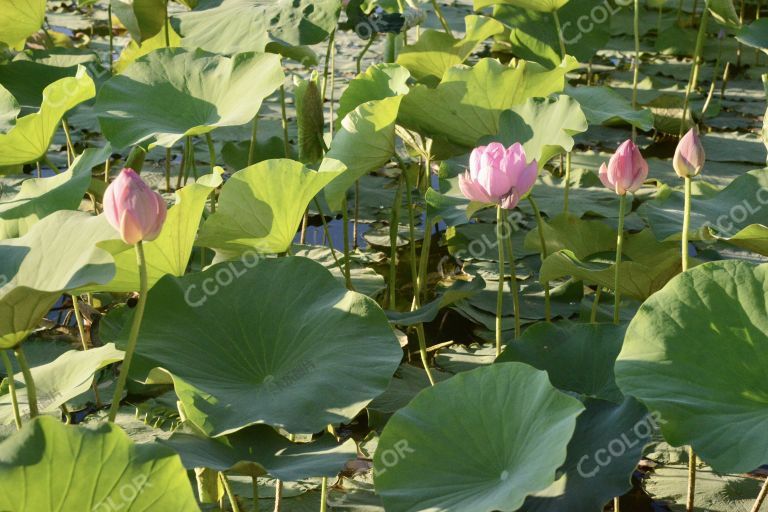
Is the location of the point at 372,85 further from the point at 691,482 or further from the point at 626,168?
the point at 691,482

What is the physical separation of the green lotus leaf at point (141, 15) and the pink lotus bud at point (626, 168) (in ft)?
5.38

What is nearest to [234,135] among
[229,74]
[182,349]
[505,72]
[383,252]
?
[383,252]

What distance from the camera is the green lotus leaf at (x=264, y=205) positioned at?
1.76 m

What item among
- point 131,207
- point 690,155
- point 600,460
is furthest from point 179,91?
point 600,460

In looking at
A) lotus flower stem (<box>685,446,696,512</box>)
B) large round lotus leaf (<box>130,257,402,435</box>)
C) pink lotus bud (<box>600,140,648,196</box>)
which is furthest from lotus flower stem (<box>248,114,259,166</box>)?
lotus flower stem (<box>685,446,696,512</box>)

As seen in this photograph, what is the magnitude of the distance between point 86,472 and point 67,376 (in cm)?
51

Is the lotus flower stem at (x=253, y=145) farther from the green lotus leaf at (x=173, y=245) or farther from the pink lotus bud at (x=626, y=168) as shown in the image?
the pink lotus bud at (x=626, y=168)

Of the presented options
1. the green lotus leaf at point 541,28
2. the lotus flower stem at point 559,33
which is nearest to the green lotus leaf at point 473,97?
the lotus flower stem at point 559,33

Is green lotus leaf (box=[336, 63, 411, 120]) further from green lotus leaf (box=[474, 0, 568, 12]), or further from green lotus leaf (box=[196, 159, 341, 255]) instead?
green lotus leaf (box=[474, 0, 568, 12])

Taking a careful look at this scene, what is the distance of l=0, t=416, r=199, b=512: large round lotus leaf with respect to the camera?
3.65 ft

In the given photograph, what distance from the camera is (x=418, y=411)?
140cm

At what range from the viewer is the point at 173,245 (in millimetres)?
1696

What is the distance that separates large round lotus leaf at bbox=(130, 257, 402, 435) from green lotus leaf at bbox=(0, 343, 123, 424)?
0.24 feet

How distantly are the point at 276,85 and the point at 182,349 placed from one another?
2.52ft
